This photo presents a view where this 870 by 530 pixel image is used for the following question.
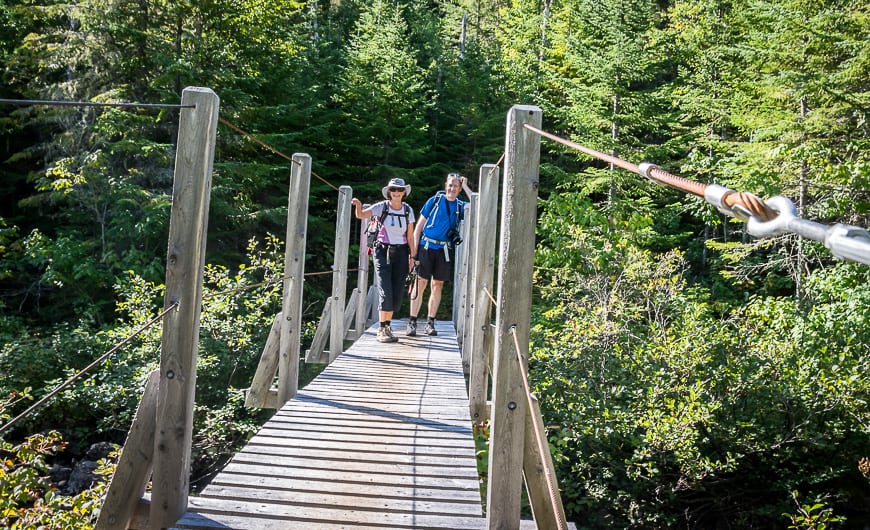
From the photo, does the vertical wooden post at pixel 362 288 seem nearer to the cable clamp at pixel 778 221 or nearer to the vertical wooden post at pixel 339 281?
the vertical wooden post at pixel 339 281

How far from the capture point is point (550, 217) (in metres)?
12.9

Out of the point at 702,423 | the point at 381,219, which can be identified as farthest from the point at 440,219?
the point at 702,423

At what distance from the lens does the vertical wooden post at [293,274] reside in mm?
4449

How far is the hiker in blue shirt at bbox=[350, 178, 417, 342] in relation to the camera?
6.25 metres

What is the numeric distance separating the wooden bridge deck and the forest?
1.24 m

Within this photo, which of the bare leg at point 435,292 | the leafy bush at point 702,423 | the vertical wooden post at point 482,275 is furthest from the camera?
the bare leg at point 435,292

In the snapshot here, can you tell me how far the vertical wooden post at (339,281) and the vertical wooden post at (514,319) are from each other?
13.6ft

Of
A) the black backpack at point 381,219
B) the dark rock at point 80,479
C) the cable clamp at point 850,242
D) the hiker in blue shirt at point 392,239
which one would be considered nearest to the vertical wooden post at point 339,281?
the black backpack at point 381,219

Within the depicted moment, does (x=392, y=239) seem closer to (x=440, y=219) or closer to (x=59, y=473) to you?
(x=440, y=219)

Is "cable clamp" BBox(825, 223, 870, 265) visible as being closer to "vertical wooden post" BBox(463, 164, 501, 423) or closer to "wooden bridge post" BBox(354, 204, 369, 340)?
"vertical wooden post" BBox(463, 164, 501, 423)

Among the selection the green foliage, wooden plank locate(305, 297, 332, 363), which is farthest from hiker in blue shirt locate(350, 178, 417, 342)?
the green foliage

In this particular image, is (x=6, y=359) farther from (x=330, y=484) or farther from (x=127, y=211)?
(x=330, y=484)

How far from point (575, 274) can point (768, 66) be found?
5.07 m

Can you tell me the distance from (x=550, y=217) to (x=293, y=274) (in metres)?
9.03
